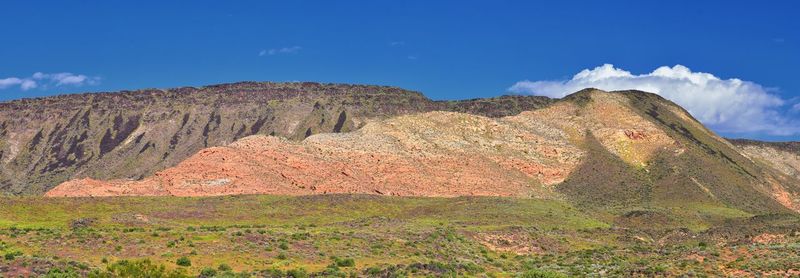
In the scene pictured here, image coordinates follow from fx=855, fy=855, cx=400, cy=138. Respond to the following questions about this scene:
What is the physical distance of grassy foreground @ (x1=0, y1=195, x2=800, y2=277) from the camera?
163 ft

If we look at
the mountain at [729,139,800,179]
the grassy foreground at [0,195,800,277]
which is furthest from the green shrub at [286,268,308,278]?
the mountain at [729,139,800,179]

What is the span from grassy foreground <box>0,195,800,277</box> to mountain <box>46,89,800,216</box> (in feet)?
22.6

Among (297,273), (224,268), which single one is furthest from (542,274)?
(224,268)

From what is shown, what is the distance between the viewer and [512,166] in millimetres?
126000

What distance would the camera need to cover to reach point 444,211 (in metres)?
96.2

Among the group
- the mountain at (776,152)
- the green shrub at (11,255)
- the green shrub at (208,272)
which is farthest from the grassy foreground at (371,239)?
the mountain at (776,152)

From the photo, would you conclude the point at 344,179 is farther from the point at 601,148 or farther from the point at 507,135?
the point at 601,148

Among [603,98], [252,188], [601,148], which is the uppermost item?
[603,98]

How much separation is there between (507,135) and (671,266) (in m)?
87.1

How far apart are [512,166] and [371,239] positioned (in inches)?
2523

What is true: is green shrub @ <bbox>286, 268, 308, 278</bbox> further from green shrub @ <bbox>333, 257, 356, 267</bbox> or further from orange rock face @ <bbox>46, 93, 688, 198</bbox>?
orange rock face @ <bbox>46, 93, 688, 198</bbox>

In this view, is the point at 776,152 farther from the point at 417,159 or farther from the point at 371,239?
the point at 371,239

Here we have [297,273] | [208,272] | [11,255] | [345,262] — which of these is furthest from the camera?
[345,262]

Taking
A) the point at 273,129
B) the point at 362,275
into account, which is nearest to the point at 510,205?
the point at 362,275
